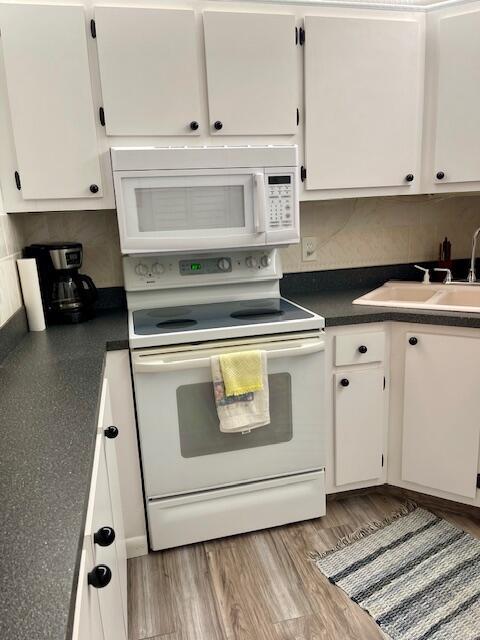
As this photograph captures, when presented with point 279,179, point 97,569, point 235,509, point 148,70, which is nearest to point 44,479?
point 97,569

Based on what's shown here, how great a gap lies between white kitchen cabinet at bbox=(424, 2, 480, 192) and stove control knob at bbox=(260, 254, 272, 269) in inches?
31.2

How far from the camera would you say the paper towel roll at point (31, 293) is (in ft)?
5.54

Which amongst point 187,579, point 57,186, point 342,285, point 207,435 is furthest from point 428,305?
point 57,186

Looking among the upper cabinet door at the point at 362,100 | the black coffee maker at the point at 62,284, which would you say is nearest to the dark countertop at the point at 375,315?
the upper cabinet door at the point at 362,100

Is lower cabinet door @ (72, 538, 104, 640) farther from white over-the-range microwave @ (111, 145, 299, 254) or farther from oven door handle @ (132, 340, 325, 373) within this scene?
white over-the-range microwave @ (111, 145, 299, 254)

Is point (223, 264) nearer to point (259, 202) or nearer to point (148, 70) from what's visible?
point (259, 202)

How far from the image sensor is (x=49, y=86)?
1.62 meters

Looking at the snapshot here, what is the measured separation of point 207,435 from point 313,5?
1.71 metres

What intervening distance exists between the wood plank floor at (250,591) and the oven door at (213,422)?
0.27 metres

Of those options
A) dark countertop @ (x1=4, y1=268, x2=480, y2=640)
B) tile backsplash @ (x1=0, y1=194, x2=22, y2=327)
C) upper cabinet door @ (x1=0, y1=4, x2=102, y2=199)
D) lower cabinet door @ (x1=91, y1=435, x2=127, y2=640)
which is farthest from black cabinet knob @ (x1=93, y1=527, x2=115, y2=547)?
upper cabinet door @ (x1=0, y1=4, x2=102, y2=199)

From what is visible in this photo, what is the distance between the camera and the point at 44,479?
0.75 metres

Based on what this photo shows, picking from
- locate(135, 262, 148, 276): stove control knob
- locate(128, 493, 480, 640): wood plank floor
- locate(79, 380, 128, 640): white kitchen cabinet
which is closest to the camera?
locate(79, 380, 128, 640): white kitchen cabinet

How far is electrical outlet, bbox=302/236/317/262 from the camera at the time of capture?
226 centimetres

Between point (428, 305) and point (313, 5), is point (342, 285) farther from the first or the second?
point (313, 5)
